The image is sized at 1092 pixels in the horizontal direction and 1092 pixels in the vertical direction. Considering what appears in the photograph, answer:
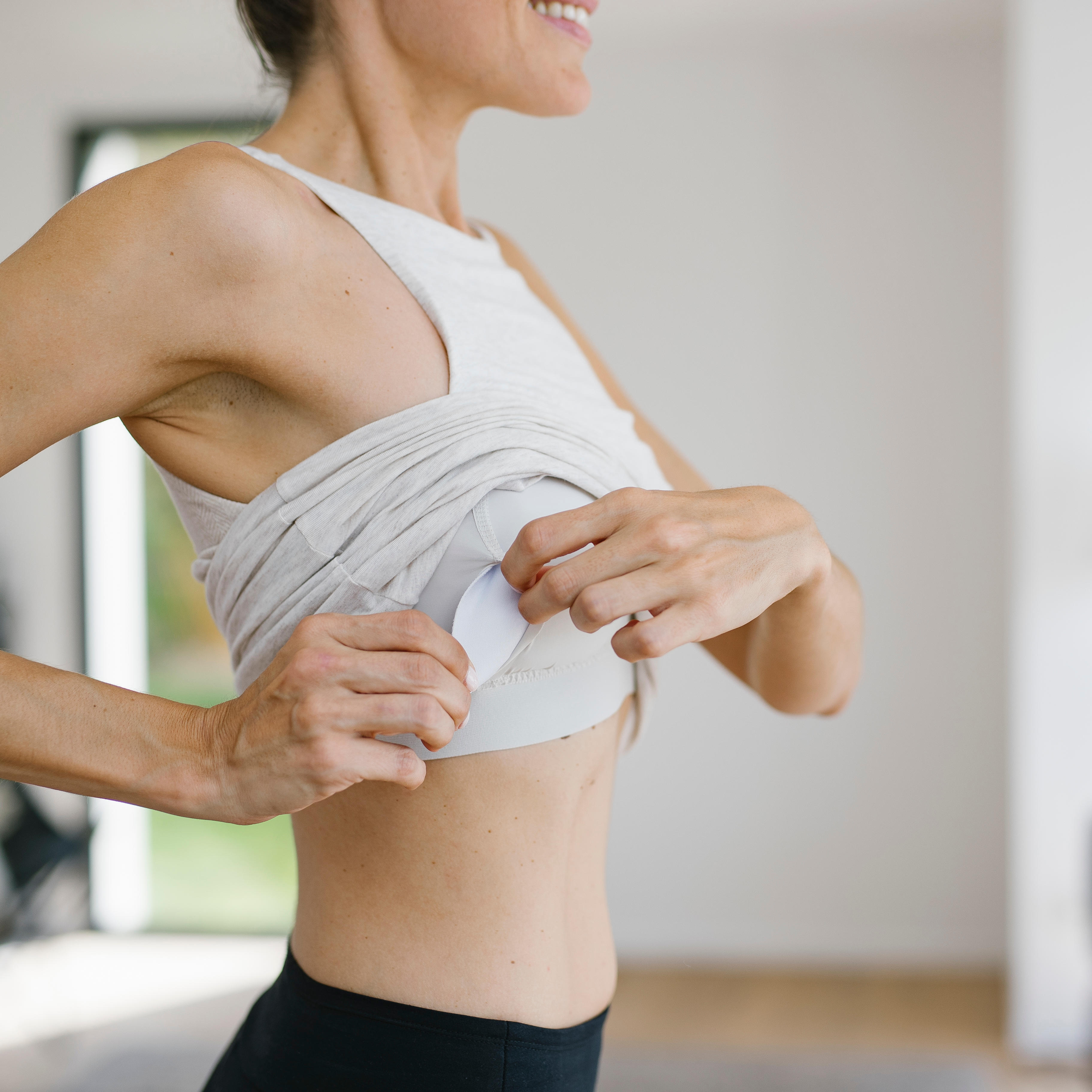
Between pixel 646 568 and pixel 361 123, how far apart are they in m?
0.47

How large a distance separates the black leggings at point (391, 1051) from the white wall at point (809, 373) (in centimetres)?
316

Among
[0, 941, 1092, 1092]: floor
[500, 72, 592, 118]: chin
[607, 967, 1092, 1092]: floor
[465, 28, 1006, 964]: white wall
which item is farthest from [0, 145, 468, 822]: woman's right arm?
[465, 28, 1006, 964]: white wall

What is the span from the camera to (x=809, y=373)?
3.84 meters

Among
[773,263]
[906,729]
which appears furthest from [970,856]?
[773,263]

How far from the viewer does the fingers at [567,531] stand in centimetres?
62

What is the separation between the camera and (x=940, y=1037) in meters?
3.20

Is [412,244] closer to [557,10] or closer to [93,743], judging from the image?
[557,10]

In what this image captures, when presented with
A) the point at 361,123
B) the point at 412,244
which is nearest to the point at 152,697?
the point at 412,244

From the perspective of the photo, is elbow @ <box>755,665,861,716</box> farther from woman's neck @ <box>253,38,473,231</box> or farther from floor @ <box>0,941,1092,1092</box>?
floor @ <box>0,941,1092,1092</box>

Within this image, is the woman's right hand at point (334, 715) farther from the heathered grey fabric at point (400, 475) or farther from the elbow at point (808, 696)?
the elbow at point (808, 696)

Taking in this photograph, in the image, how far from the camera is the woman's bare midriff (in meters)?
0.74

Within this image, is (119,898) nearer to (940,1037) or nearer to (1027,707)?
(940,1037)

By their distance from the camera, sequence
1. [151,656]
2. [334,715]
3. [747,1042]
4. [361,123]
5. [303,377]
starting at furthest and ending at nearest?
[151,656]
[747,1042]
[361,123]
[303,377]
[334,715]

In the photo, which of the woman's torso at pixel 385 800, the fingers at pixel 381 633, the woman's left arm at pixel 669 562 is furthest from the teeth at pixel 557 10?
the fingers at pixel 381 633
